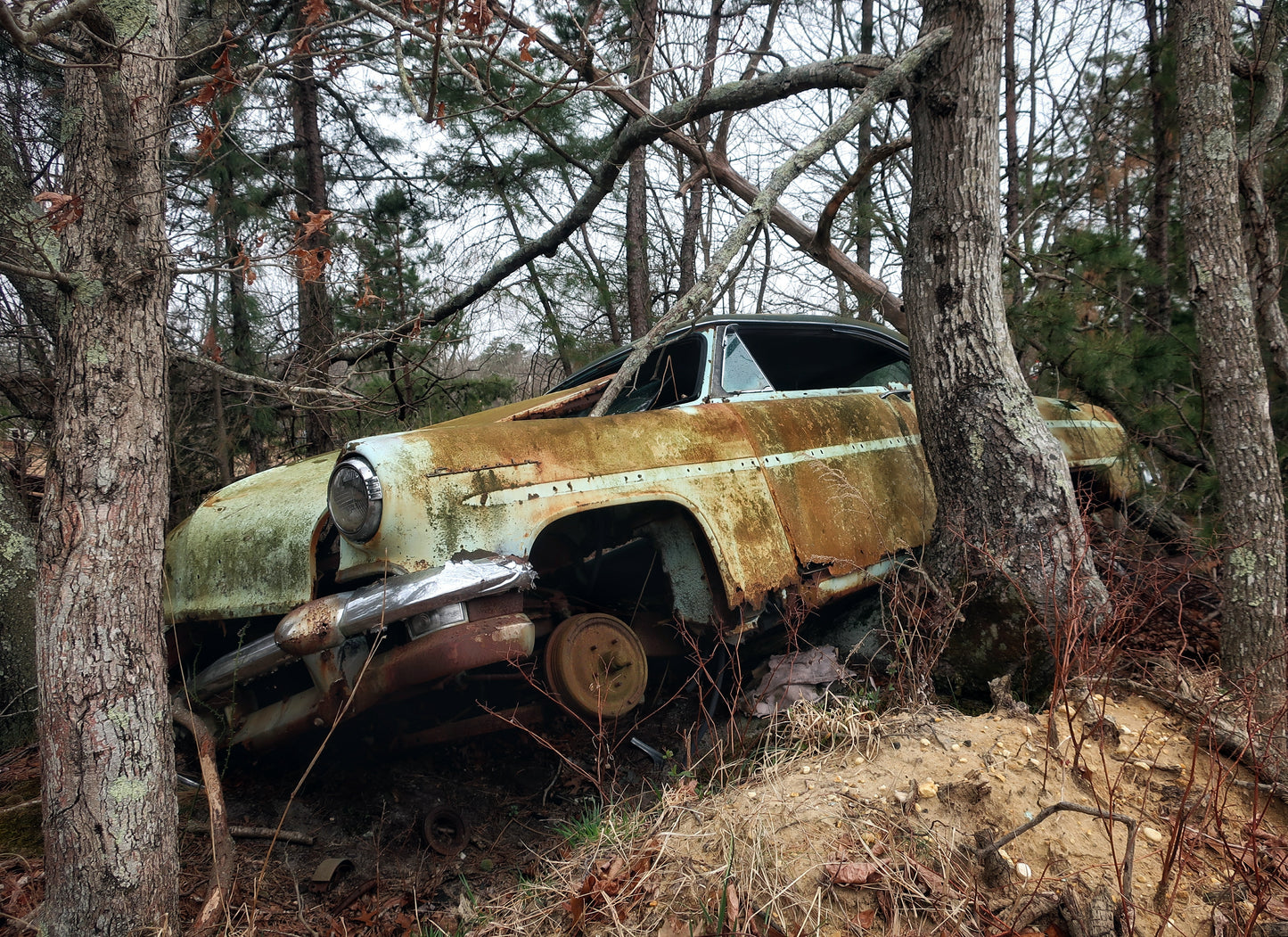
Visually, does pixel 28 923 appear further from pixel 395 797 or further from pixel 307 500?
pixel 307 500

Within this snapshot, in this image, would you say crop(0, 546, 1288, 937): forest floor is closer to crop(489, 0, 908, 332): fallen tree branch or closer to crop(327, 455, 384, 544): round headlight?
crop(327, 455, 384, 544): round headlight

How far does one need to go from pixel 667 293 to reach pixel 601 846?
1030 centimetres

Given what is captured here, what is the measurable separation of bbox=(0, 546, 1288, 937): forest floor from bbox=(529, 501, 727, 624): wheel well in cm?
56

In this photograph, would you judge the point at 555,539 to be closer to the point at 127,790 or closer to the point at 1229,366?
the point at 127,790

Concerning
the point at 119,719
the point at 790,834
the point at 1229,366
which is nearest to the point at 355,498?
the point at 119,719

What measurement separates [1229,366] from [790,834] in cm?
290

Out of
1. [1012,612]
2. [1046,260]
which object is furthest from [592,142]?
[1012,612]

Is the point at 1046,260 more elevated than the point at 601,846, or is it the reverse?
the point at 1046,260

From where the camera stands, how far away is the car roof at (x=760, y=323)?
3.84 meters

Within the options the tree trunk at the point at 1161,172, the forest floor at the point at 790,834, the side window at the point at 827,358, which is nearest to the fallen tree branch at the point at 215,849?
the forest floor at the point at 790,834

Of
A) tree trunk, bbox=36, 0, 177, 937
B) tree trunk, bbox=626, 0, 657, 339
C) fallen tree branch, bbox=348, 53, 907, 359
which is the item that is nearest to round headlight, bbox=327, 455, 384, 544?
tree trunk, bbox=36, 0, 177, 937

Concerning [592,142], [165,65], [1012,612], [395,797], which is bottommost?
[395,797]

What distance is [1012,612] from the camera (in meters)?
3.13

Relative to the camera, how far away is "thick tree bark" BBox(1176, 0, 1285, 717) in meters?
3.22
